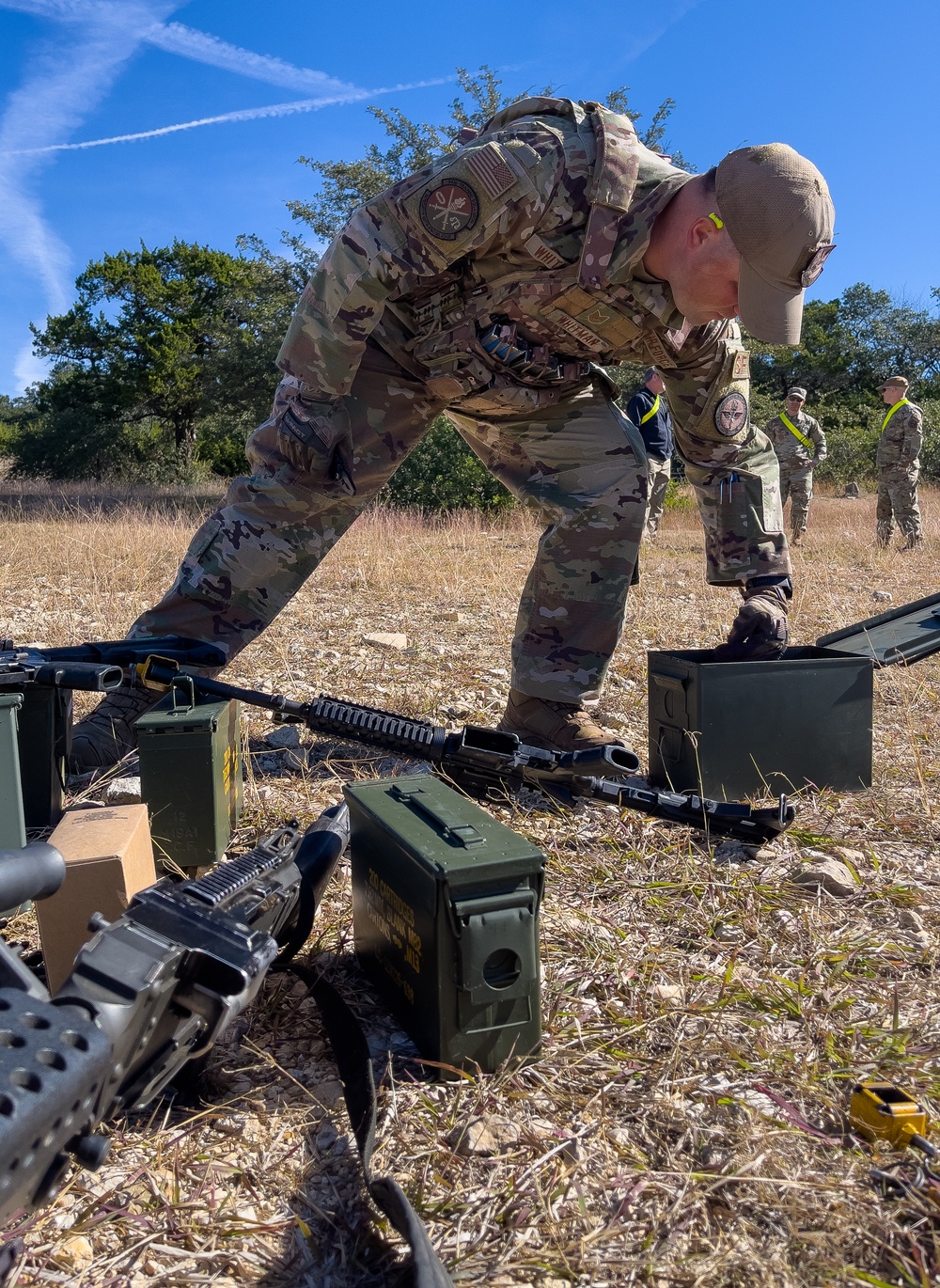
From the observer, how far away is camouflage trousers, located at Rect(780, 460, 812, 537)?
1292 centimetres

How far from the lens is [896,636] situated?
128 inches

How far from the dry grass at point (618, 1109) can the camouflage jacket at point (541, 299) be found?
119 cm

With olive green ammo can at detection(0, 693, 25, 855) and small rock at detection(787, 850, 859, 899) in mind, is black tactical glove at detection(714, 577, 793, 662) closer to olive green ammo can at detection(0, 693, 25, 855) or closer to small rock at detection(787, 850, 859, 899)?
small rock at detection(787, 850, 859, 899)

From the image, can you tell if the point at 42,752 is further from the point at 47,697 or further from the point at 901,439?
the point at 901,439

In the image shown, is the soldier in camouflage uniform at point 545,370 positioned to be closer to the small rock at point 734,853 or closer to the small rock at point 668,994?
the small rock at point 734,853

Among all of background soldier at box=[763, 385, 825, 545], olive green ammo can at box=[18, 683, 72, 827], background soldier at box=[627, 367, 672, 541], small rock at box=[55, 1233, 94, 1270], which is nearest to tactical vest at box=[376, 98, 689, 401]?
olive green ammo can at box=[18, 683, 72, 827]

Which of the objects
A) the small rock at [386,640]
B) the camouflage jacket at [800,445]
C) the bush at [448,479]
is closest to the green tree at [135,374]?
the bush at [448,479]

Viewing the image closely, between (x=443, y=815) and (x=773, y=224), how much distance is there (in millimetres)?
1802

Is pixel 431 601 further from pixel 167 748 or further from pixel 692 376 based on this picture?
pixel 167 748

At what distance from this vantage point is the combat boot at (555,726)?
296 centimetres

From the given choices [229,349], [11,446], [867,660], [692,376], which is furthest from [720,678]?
[11,446]

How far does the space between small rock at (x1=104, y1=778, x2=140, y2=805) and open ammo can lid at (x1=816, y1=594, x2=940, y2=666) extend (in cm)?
215

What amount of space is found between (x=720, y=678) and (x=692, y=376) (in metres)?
1.05

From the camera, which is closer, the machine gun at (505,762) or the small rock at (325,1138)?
the small rock at (325,1138)
